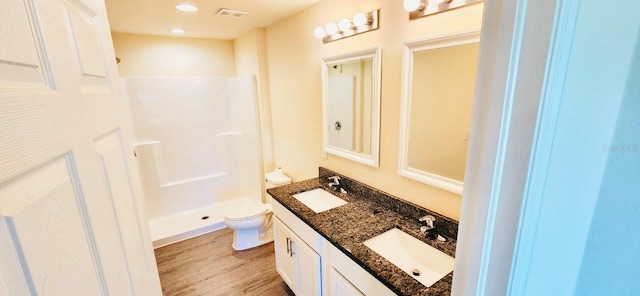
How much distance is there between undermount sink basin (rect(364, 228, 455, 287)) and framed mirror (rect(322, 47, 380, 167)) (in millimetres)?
518

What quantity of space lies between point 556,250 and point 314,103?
188 cm

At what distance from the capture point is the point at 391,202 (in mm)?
1632

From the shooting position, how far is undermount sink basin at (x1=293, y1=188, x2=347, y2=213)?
6.33 feet

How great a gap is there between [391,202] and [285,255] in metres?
0.95

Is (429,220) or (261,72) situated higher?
(261,72)

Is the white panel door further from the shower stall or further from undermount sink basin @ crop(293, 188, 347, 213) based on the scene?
the shower stall

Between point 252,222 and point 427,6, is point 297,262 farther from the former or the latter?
point 427,6

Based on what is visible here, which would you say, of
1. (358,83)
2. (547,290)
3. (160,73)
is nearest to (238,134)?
(160,73)

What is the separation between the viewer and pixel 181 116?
10.6 feet

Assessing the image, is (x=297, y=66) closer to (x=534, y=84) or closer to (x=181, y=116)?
(x=181, y=116)

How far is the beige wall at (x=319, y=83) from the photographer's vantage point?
4.47 ft

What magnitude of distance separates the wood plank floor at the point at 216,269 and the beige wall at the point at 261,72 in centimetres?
102

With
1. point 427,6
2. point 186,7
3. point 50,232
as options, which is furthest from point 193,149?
point 50,232

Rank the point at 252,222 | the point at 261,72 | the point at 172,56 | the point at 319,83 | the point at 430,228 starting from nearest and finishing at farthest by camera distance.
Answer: the point at 430,228
the point at 319,83
the point at 252,222
the point at 261,72
the point at 172,56
